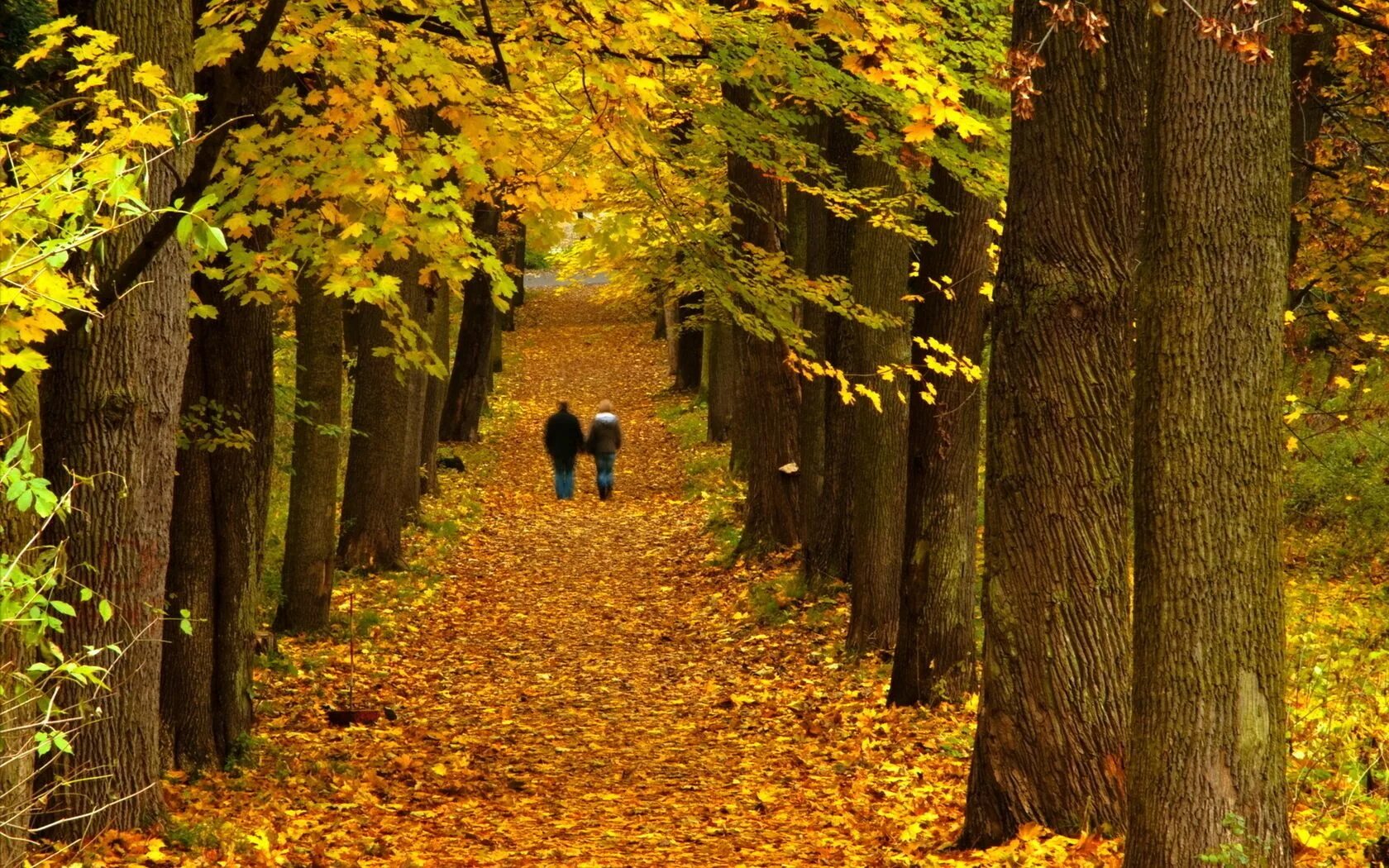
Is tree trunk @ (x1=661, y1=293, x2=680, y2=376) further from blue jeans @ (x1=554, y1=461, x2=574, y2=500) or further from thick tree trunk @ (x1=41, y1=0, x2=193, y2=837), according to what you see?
thick tree trunk @ (x1=41, y1=0, x2=193, y2=837)

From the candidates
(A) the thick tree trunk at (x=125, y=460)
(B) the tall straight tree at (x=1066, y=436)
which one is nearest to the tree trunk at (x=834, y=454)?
(B) the tall straight tree at (x=1066, y=436)

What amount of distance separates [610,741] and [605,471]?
511 inches

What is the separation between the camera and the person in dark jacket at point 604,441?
22.8 metres

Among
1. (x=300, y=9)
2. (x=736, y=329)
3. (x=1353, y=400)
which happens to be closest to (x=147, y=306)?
(x=300, y=9)

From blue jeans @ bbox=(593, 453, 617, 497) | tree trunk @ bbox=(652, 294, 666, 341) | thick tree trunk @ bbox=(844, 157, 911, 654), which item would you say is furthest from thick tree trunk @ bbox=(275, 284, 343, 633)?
tree trunk @ bbox=(652, 294, 666, 341)

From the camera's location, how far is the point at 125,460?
247 inches

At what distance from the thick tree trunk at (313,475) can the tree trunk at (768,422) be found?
207 inches

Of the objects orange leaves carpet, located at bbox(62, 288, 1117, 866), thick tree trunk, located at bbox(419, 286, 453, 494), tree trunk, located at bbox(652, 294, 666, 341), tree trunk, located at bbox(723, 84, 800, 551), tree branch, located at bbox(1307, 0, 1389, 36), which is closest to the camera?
tree branch, located at bbox(1307, 0, 1389, 36)

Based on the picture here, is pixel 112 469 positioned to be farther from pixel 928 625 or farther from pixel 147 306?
pixel 928 625

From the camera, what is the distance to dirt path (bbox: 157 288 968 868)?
7.53m

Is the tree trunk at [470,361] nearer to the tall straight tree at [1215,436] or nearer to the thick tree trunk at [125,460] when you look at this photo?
the thick tree trunk at [125,460]

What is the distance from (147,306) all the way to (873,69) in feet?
13.6

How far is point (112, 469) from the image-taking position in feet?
20.4

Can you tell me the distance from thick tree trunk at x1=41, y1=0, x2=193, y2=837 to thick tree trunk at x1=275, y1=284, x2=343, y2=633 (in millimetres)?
6063
